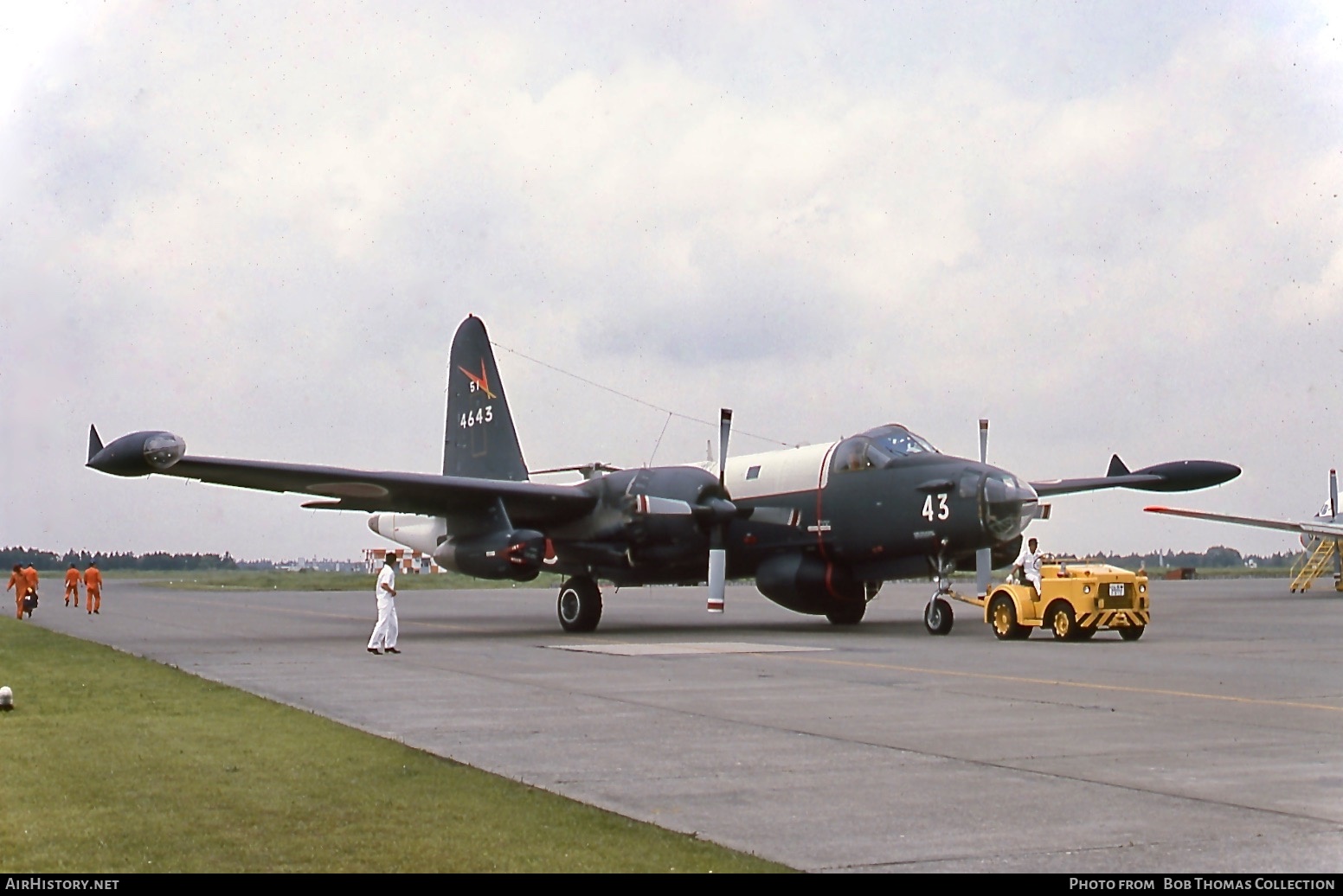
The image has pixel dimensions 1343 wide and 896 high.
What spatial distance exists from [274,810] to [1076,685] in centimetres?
966

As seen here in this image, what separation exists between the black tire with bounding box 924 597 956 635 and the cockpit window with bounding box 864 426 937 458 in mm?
2667

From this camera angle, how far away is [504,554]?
24594mm

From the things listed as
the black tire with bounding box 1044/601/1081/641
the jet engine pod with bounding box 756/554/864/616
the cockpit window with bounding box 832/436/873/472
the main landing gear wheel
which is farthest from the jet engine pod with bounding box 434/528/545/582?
the black tire with bounding box 1044/601/1081/641

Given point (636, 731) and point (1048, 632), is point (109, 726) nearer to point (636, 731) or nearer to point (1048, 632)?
point (636, 731)

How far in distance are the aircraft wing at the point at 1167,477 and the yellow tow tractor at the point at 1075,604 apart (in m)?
6.62

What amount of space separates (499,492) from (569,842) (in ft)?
62.2

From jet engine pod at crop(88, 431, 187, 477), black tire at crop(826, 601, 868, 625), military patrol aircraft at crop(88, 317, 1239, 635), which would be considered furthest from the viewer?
black tire at crop(826, 601, 868, 625)

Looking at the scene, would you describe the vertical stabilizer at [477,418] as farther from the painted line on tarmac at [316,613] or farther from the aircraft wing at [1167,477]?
the aircraft wing at [1167,477]

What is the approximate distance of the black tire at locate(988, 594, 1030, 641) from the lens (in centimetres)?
2220

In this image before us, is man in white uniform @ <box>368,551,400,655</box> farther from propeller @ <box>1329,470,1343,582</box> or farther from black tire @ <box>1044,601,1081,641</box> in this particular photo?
propeller @ <box>1329,470,1343,582</box>

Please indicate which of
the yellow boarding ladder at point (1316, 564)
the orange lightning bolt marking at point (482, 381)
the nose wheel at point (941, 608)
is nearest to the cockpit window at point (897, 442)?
the nose wheel at point (941, 608)

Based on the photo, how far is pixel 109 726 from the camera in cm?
1105

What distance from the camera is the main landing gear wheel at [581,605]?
26.6 meters
